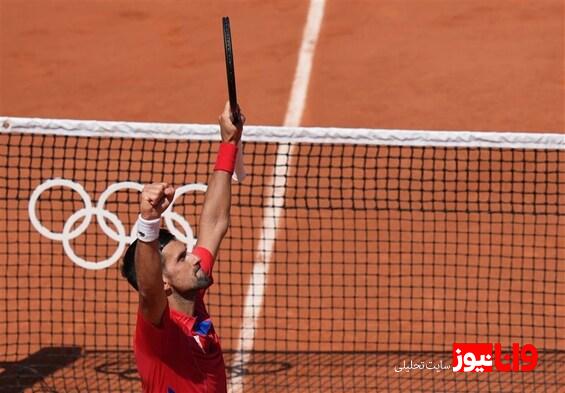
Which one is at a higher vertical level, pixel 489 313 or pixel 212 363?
pixel 489 313

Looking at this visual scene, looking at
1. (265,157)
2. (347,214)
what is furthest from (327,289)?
(265,157)

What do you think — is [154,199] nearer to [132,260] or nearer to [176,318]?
[132,260]

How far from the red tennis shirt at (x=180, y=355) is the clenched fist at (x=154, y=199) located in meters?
0.78

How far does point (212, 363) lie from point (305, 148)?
30.3 ft

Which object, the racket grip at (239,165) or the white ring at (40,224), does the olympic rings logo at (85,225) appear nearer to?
the white ring at (40,224)

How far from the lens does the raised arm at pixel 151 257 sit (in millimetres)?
5895

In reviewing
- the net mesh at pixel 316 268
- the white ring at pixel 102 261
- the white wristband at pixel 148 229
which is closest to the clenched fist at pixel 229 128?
the white wristband at pixel 148 229

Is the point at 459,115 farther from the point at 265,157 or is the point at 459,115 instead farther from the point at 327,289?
the point at 327,289

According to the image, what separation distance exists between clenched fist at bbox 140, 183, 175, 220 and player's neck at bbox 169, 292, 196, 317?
1.01 metres

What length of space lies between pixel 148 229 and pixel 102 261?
26.4ft

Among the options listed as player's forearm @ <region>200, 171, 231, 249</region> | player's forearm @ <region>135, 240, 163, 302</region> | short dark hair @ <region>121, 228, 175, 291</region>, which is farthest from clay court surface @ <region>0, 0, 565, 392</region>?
player's forearm @ <region>135, 240, 163, 302</region>

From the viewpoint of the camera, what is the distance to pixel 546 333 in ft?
40.6

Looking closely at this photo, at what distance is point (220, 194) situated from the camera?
24.3 feet

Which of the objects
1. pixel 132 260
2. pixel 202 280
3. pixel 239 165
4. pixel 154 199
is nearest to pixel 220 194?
pixel 239 165
